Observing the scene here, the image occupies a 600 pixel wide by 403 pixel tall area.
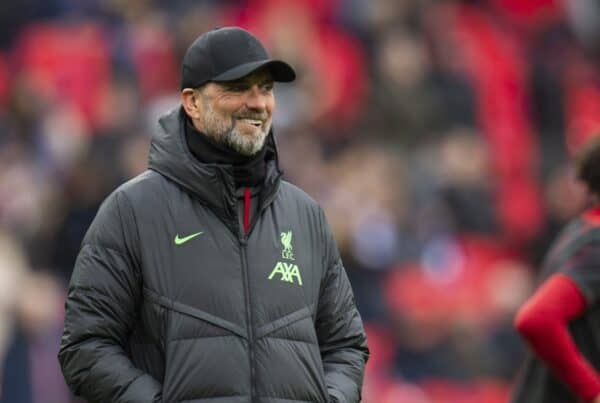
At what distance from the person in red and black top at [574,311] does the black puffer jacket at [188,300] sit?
4.84ft

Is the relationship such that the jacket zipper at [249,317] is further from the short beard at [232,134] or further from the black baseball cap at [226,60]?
the black baseball cap at [226,60]

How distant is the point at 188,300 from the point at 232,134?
55 cm

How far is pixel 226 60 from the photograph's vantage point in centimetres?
491

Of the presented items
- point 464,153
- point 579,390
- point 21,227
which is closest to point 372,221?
point 464,153

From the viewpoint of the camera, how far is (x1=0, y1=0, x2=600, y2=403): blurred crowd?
981 cm

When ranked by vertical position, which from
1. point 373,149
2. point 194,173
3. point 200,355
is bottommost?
point 373,149

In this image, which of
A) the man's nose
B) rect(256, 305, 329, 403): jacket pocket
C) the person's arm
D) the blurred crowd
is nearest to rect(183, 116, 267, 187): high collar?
the man's nose

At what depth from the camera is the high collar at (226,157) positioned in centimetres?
491

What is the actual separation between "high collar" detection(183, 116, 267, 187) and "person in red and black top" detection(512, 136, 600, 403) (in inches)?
68.8

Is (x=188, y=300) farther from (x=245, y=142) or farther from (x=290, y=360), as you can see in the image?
(x=245, y=142)

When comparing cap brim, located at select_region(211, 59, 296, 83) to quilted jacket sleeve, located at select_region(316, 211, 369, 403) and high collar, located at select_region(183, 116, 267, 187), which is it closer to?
high collar, located at select_region(183, 116, 267, 187)

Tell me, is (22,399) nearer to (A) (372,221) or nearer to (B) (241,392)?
(A) (372,221)

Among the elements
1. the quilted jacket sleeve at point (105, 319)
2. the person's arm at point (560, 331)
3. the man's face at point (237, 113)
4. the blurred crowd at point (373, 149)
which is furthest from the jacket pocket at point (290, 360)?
the blurred crowd at point (373, 149)

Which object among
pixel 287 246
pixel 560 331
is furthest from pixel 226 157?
pixel 560 331
